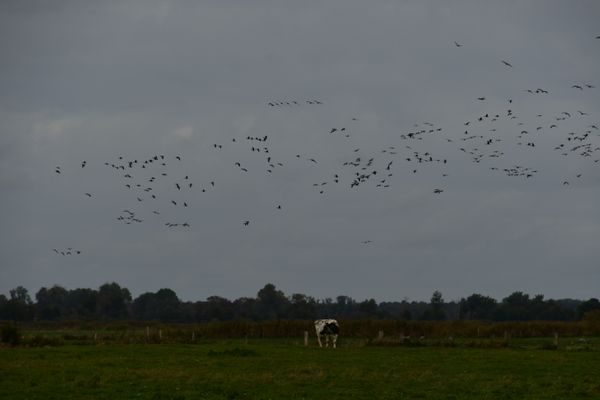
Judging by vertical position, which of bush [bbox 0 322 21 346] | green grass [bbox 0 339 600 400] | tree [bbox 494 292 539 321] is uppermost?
tree [bbox 494 292 539 321]

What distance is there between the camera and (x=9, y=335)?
64812mm

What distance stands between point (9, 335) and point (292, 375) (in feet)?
114

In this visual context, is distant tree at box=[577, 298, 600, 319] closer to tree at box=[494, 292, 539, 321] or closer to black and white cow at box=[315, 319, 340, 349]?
tree at box=[494, 292, 539, 321]

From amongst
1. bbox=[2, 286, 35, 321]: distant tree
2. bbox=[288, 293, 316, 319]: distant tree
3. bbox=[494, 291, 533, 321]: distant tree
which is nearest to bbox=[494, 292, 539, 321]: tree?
bbox=[494, 291, 533, 321]: distant tree

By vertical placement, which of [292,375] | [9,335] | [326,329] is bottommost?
[292,375]

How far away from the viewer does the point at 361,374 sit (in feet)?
125

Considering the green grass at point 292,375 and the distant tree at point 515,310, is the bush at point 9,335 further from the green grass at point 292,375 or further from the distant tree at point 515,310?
the distant tree at point 515,310

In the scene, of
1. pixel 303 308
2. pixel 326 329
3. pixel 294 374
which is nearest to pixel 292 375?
pixel 294 374

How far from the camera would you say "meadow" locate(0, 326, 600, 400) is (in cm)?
3136

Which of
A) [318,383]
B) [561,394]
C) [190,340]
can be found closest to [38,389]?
[318,383]

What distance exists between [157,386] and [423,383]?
33.6 feet

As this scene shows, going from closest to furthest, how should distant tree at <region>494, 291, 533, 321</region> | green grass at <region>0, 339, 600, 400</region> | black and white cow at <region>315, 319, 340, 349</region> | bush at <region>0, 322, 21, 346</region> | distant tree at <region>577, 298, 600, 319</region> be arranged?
1. green grass at <region>0, 339, 600, 400</region>
2. bush at <region>0, 322, 21, 346</region>
3. black and white cow at <region>315, 319, 340, 349</region>
4. distant tree at <region>577, 298, 600, 319</region>
5. distant tree at <region>494, 291, 533, 321</region>

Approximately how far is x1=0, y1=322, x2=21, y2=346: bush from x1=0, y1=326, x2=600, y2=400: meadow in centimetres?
726

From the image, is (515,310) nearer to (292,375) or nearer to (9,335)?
(9,335)
